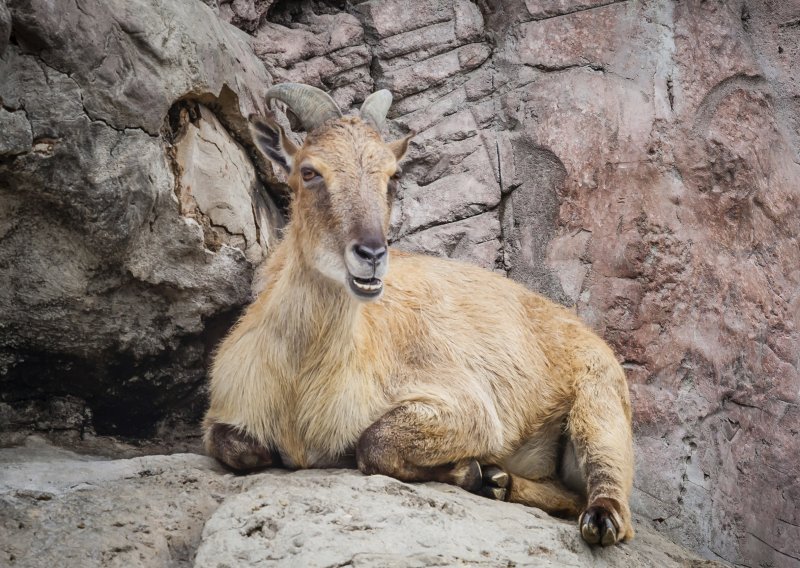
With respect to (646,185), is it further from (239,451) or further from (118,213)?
(118,213)

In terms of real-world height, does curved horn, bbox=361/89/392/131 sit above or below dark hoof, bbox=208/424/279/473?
above

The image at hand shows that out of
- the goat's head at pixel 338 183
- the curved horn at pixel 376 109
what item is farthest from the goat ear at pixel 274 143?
the curved horn at pixel 376 109

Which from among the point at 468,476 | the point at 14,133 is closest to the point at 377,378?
the point at 468,476

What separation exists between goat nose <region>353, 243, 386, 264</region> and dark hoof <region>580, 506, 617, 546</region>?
7.00 feet

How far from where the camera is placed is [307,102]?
7152mm

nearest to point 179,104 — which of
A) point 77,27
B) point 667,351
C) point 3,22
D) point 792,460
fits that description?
point 77,27

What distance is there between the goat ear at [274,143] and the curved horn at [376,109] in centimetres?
65

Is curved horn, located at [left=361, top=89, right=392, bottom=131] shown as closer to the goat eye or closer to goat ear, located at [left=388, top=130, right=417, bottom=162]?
goat ear, located at [left=388, top=130, right=417, bottom=162]

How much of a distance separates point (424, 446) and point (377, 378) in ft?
2.16

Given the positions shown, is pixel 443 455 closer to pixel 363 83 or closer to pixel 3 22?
pixel 3 22

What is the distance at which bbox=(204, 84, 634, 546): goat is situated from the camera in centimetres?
659

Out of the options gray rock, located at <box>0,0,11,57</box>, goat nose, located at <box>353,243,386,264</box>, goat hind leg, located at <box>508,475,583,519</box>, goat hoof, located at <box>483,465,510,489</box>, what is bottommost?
goat hind leg, located at <box>508,475,583,519</box>

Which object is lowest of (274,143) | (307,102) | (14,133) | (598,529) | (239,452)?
(598,529)

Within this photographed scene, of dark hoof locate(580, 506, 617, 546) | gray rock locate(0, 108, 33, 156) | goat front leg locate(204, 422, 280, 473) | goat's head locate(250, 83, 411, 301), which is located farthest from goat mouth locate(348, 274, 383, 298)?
gray rock locate(0, 108, 33, 156)
